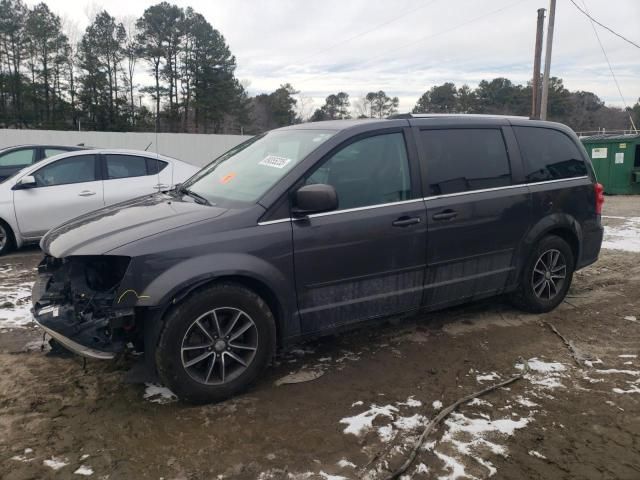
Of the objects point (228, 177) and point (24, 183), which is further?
point (24, 183)

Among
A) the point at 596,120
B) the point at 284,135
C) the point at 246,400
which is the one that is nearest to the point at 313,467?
the point at 246,400

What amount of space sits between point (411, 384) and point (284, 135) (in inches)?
88.8

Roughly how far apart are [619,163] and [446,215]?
628 inches

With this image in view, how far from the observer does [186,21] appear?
1560 inches

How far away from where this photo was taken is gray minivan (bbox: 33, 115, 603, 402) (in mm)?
3145

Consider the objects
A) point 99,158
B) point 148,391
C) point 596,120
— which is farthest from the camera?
point 596,120

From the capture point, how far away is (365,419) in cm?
314

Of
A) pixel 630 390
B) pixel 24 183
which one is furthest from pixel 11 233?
pixel 630 390

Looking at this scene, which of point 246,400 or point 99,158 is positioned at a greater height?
point 99,158

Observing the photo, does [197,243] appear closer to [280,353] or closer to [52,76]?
[280,353]

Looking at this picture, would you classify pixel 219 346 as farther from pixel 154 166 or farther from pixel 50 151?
pixel 50 151

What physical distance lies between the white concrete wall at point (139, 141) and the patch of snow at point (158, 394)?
69.5ft

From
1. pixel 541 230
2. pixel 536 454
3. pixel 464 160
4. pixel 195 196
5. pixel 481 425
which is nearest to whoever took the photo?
pixel 536 454

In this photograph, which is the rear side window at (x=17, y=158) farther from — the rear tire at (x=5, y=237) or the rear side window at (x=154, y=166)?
the rear side window at (x=154, y=166)
